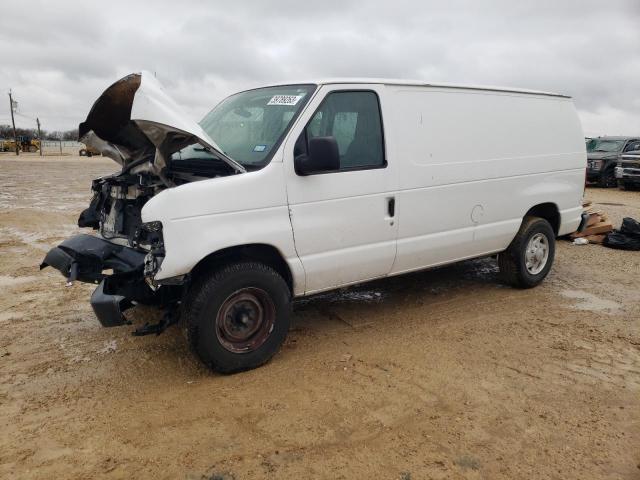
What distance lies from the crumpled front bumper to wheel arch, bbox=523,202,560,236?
14.6ft

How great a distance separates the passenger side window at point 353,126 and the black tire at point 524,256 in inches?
92.1

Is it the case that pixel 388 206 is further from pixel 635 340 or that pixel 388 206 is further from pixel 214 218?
pixel 635 340

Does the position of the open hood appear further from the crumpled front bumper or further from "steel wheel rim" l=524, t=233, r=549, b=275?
"steel wheel rim" l=524, t=233, r=549, b=275

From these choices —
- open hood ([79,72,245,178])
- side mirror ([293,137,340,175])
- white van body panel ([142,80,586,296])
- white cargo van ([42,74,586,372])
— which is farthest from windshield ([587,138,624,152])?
open hood ([79,72,245,178])

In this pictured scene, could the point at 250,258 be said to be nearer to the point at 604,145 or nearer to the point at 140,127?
the point at 140,127

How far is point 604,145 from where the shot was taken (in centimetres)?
2070

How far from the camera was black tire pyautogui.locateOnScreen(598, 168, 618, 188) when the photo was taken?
1977cm

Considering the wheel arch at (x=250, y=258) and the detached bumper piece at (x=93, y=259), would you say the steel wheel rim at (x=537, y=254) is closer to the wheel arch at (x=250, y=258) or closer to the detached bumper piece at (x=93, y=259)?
the wheel arch at (x=250, y=258)

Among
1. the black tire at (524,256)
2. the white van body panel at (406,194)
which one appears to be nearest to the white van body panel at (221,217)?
the white van body panel at (406,194)

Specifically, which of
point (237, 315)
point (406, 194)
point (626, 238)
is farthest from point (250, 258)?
point (626, 238)

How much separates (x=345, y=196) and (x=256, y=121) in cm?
103

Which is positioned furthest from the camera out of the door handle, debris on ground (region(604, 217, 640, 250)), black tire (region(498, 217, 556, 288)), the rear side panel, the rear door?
debris on ground (region(604, 217, 640, 250))

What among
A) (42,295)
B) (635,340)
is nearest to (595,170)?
(635,340)

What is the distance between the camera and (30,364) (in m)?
4.14
